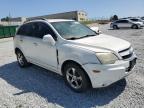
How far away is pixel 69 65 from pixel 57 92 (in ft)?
2.55

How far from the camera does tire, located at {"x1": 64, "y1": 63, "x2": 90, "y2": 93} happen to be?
15.4 ft

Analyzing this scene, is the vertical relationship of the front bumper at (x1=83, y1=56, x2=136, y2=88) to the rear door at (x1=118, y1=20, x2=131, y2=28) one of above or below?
above

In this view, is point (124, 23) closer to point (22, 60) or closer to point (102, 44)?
point (22, 60)

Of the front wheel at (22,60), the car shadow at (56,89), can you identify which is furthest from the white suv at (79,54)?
the front wheel at (22,60)

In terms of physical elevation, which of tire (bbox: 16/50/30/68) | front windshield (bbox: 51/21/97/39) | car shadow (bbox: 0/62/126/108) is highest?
front windshield (bbox: 51/21/97/39)

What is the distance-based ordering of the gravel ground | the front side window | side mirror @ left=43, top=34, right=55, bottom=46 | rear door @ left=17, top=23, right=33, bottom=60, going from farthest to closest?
1. rear door @ left=17, top=23, right=33, bottom=60
2. the front side window
3. side mirror @ left=43, top=34, right=55, bottom=46
4. the gravel ground

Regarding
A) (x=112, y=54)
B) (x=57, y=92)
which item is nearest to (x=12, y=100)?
(x=57, y=92)

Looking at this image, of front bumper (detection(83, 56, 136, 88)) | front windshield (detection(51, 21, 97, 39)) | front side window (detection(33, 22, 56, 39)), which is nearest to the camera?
front bumper (detection(83, 56, 136, 88))

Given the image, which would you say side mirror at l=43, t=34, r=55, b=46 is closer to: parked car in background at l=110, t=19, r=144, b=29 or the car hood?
the car hood

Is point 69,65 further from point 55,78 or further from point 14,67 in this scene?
point 14,67

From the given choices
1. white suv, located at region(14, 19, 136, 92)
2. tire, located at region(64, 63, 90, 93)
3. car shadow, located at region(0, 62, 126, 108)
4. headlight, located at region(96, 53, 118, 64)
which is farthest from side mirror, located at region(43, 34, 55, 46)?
headlight, located at region(96, 53, 118, 64)

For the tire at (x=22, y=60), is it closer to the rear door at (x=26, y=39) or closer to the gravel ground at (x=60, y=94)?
the rear door at (x=26, y=39)

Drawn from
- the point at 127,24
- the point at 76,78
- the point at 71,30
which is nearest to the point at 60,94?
the point at 76,78

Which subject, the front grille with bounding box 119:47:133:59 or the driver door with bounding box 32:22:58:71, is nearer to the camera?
the front grille with bounding box 119:47:133:59
